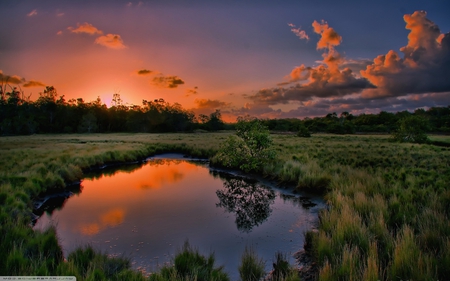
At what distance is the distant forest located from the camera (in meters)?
82.1

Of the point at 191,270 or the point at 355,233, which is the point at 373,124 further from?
the point at 191,270

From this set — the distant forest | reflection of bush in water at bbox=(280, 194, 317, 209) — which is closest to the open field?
reflection of bush in water at bbox=(280, 194, 317, 209)

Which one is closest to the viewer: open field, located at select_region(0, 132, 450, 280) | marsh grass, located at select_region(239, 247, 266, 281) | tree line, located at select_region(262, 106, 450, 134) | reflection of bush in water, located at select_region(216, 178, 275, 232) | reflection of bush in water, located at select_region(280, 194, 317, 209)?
open field, located at select_region(0, 132, 450, 280)

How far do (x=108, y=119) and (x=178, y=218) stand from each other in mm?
108005

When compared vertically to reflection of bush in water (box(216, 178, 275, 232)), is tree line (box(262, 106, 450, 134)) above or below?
above

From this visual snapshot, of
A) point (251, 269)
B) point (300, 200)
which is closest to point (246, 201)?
point (300, 200)

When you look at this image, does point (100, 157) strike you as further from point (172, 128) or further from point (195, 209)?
point (172, 128)

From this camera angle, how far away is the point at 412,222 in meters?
7.03

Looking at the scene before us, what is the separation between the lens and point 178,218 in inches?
419

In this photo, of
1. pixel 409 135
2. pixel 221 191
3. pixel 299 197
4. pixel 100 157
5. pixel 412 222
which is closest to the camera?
pixel 412 222

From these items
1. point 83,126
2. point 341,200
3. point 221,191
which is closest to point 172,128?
point 83,126

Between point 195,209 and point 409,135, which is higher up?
point 409,135

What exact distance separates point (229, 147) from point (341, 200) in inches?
507

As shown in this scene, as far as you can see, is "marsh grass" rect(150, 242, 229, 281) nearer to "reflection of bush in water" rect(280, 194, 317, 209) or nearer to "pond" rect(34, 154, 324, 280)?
"pond" rect(34, 154, 324, 280)
